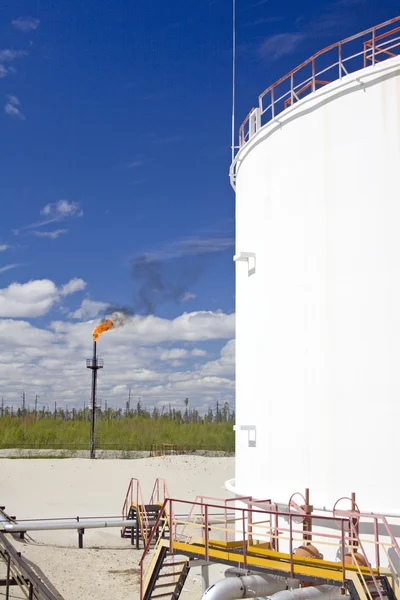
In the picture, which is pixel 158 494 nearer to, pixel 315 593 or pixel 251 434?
pixel 251 434

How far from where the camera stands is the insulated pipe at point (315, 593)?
29.4ft

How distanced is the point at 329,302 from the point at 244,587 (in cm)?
556

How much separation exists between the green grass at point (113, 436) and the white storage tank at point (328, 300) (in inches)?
1671

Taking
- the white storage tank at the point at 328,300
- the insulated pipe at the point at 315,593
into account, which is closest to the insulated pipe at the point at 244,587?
the insulated pipe at the point at 315,593

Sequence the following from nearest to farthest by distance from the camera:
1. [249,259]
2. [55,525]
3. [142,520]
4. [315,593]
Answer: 1. [315,593]
2. [249,259]
3. [55,525]
4. [142,520]

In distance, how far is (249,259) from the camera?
49.6 feet

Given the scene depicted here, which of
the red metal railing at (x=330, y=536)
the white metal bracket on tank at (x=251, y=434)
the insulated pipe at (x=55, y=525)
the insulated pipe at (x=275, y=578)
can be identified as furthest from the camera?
the insulated pipe at (x=55, y=525)

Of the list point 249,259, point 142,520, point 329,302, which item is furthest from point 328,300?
point 142,520

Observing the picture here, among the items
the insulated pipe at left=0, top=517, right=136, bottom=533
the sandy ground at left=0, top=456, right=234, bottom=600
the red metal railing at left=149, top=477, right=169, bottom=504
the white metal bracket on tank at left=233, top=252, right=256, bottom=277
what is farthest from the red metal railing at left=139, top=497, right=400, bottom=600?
the red metal railing at left=149, top=477, right=169, bottom=504

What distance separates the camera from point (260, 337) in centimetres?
1444

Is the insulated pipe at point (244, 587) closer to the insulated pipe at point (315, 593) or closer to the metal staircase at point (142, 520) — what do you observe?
the insulated pipe at point (315, 593)

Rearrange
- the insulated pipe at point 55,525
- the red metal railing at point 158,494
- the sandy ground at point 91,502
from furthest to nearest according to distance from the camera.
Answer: the red metal railing at point 158,494, the insulated pipe at point 55,525, the sandy ground at point 91,502

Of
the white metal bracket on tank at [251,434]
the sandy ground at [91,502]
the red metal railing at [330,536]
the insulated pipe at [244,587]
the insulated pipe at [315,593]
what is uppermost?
the white metal bracket on tank at [251,434]

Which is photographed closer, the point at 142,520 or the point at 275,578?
the point at 275,578
